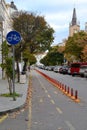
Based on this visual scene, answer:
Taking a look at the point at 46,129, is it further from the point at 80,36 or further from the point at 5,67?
the point at 80,36

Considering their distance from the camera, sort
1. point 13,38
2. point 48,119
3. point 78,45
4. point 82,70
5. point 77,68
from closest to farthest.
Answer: point 48,119
point 13,38
point 82,70
point 77,68
point 78,45

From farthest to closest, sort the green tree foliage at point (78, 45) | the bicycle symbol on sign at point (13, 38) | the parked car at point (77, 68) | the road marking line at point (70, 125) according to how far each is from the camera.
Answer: the green tree foliage at point (78, 45)
the parked car at point (77, 68)
the bicycle symbol on sign at point (13, 38)
the road marking line at point (70, 125)

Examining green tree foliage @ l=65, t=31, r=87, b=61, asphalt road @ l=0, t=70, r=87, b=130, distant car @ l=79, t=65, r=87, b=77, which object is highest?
green tree foliage @ l=65, t=31, r=87, b=61

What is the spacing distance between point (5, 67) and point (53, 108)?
7128mm

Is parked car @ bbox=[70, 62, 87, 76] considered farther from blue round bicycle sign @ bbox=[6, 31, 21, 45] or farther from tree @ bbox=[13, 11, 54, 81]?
blue round bicycle sign @ bbox=[6, 31, 21, 45]

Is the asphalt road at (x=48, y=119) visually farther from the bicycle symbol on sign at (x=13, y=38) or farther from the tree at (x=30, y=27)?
the tree at (x=30, y=27)

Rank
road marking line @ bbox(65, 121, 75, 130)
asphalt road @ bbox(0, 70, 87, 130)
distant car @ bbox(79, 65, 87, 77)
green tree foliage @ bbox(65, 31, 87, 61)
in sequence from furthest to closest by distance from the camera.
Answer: green tree foliage @ bbox(65, 31, 87, 61) < distant car @ bbox(79, 65, 87, 77) < asphalt road @ bbox(0, 70, 87, 130) < road marking line @ bbox(65, 121, 75, 130)

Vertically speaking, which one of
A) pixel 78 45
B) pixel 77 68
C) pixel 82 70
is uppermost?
pixel 78 45

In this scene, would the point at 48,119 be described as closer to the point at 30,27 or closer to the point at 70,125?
the point at 70,125

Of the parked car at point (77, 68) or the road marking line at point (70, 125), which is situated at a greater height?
the parked car at point (77, 68)

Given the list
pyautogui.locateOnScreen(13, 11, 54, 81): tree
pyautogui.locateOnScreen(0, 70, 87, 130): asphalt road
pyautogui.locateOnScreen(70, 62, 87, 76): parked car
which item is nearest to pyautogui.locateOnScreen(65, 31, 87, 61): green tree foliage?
pyautogui.locateOnScreen(70, 62, 87, 76): parked car

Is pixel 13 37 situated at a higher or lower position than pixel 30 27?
lower

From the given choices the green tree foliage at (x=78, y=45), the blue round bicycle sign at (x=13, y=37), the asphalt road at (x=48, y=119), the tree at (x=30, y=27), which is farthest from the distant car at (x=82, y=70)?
the asphalt road at (x=48, y=119)

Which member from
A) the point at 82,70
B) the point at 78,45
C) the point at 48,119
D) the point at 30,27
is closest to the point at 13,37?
the point at 48,119
